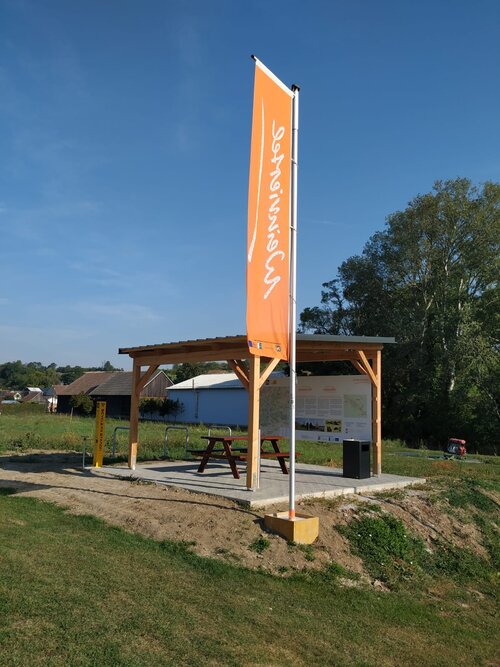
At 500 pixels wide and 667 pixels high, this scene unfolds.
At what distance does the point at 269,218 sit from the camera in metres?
7.62

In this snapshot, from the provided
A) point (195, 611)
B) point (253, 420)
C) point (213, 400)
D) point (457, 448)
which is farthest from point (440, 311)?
point (195, 611)

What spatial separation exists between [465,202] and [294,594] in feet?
113

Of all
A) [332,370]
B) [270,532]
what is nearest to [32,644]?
[270,532]

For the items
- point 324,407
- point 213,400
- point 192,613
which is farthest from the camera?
point 213,400

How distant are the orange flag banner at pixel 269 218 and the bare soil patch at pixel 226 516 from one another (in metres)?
2.35

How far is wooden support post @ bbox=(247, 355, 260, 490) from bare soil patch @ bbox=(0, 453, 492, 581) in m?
0.87

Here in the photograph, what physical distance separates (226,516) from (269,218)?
411 centimetres

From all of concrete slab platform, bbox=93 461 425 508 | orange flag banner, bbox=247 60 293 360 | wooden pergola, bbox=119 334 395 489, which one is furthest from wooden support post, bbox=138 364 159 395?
orange flag banner, bbox=247 60 293 360

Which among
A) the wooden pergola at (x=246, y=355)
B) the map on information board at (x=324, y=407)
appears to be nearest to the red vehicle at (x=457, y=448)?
the wooden pergola at (x=246, y=355)

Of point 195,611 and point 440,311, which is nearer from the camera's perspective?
point 195,611

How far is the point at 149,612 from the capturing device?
4754mm

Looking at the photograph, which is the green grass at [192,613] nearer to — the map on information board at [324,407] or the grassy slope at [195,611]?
the grassy slope at [195,611]

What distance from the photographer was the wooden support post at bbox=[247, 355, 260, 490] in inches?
356

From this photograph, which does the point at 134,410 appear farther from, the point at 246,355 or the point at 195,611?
the point at 195,611
